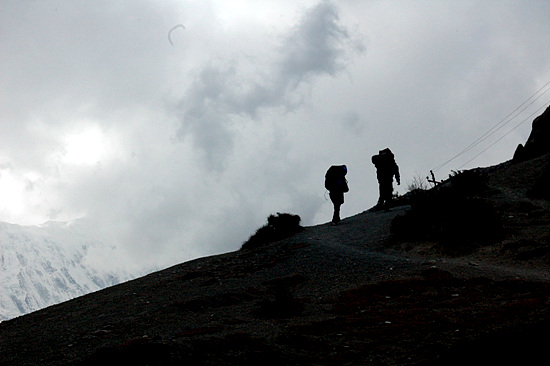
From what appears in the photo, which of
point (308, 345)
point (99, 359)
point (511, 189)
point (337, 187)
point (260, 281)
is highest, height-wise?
point (337, 187)

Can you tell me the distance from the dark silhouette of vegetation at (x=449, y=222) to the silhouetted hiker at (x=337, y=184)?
145 inches

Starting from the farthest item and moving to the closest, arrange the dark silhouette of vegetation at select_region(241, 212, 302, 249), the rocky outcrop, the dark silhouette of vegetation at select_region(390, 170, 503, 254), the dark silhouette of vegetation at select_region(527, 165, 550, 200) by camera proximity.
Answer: the rocky outcrop
the dark silhouette of vegetation at select_region(241, 212, 302, 249)
the dark silhouette of vegetation at select_region(527, 165, 550, 200)
the dark silhouette of vegetation at select_region(390, 170, 503, 254)

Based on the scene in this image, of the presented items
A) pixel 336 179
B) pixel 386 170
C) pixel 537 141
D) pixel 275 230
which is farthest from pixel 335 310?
pixel 537 141

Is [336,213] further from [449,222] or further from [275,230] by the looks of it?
[449,222]

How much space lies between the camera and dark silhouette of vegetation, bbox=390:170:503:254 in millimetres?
11508

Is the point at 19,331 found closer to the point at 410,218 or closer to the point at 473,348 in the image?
the point at 473,348

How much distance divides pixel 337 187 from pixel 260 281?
26.3 feet

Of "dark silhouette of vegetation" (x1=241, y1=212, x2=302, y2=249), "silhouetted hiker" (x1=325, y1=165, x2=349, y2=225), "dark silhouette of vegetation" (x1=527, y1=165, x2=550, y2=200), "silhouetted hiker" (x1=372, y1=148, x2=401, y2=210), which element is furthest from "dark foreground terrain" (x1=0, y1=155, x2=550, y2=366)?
"silhouetted hiker" (x1=372, y1=148, x2=401, y2=210)

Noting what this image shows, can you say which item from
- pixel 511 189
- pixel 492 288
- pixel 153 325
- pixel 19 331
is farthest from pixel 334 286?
pixel 511 189

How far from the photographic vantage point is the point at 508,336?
4602mm

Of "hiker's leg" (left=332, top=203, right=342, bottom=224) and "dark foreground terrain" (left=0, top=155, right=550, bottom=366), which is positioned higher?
"hiker's leg" (left=332, top=203, right=342, bottom=224)

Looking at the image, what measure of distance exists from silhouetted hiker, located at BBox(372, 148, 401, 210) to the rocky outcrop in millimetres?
10733

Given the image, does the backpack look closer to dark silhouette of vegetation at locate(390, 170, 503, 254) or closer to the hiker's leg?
the hiker's leg

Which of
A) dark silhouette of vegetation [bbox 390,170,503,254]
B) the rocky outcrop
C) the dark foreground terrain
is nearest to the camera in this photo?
the dark foreground terrain
